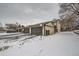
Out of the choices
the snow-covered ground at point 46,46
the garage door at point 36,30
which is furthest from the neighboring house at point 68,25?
the garage door at point 36,30

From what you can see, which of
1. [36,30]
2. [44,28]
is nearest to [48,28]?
[44,28]

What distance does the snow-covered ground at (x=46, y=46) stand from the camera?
164cm

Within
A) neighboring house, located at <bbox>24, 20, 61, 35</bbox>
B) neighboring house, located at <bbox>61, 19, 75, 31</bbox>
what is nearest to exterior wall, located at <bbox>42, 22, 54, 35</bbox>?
neighboring house, located at <bbox>24, 20, 61, 35</bbox>

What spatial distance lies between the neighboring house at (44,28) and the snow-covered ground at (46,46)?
0.06 meters

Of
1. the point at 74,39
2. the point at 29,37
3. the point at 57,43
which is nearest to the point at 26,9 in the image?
the point at 29,37

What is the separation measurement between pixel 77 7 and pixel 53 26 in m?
0.38

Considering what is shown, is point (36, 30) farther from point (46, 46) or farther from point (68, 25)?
point (68, 25)

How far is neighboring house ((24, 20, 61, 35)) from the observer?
1676 millimetres

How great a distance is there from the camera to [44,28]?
170 centimetres

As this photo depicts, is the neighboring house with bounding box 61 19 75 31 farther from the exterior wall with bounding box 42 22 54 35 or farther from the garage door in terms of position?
the garage door

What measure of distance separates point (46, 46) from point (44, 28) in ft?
0.75

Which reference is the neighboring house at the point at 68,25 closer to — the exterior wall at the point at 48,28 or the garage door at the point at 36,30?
the exterior wall at the point at 48,28

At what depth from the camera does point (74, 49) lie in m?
1.64

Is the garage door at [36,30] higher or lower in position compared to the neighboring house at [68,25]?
lower
